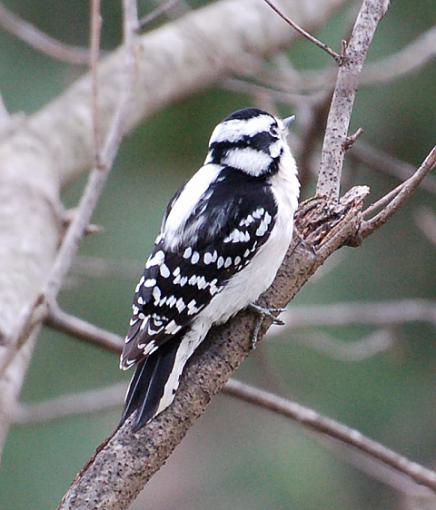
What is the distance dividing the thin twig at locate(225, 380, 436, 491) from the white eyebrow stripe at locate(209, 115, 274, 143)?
79cm

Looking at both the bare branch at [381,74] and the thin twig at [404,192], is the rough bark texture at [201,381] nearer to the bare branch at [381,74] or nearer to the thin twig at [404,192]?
the thin twig at [404,192]

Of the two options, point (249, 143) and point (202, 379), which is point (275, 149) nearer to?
point (249, 143)

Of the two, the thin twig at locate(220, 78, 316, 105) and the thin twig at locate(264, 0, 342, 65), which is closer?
the thin twig at locate(264, 0, 342, 65)

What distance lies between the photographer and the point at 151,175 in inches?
313

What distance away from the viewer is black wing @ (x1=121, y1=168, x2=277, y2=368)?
3.07 meters

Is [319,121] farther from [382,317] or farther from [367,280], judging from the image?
[367,280]

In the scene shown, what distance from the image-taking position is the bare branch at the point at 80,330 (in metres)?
3.66

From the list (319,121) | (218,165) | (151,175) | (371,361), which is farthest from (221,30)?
(371,361)

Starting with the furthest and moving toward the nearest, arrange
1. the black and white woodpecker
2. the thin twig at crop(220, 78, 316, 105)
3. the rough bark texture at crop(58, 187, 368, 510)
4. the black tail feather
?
the thin twig at crop(220, 78, 316, 105)
the black and white woodpecker
the black tail feather
the rough bark texture at crop(58, 187, 368, 510)

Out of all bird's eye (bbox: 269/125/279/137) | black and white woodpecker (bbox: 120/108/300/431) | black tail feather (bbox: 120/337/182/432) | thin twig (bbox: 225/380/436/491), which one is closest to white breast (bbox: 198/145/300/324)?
black and white woodpecker (bbox: 120/108/300/431)

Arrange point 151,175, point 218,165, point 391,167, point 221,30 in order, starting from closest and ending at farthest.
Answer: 1. point 218,165
2. point 391,167
3. point 221,30
4. point 151,175

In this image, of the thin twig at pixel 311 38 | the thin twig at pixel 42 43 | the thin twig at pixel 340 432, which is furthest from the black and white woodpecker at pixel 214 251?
the thin twig at pixel 42 43

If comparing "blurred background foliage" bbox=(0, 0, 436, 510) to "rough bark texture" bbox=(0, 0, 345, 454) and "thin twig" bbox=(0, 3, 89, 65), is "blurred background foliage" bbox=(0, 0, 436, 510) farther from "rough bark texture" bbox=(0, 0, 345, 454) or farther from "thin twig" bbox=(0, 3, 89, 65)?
"thin twig" bbox=(0, 3, 89, 65)

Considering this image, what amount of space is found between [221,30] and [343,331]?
3036 millimetres
